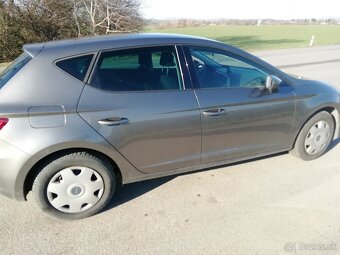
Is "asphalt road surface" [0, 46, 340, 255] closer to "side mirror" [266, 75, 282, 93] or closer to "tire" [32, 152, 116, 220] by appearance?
"tire" [32, 152, 116, 220]

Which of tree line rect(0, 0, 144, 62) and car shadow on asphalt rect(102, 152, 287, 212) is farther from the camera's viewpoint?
tree line rect(0, 0, 144, 62)

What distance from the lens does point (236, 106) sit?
10.3 feet

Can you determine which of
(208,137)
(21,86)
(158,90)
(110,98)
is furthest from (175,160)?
(21,86)

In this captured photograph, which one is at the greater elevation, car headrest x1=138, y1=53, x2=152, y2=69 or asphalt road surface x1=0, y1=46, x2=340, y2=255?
car headrest x1=138, y1=53, x2=152, y2=69

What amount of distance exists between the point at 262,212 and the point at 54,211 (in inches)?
79.6

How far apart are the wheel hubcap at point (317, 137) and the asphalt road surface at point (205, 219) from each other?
339mm

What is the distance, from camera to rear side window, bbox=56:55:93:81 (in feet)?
8.49

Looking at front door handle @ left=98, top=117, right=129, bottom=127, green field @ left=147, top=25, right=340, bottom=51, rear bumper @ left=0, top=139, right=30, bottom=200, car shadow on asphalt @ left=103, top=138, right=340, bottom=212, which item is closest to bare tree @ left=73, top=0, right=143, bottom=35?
green field @ left=147, top=25, right=340, bottom=51

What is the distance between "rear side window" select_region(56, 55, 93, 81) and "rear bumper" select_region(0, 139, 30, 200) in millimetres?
798

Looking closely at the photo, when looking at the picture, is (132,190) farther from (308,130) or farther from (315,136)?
(315,136)

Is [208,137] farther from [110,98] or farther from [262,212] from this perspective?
[110,98]

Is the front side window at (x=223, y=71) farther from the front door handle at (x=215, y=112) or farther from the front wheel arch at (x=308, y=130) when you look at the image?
the front wheel arch at (x=308, y=130)

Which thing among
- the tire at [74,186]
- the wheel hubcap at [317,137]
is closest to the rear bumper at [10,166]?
the tire at [74,186]

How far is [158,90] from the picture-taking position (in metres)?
2.85
